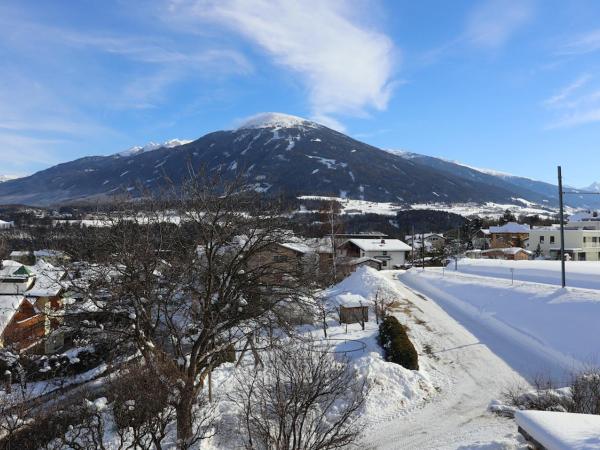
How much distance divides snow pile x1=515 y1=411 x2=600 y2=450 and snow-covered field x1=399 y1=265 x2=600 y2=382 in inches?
421

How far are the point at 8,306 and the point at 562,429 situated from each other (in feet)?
112

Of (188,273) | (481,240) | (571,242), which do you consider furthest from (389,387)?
(481,240)

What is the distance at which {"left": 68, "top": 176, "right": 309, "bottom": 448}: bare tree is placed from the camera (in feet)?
44.8

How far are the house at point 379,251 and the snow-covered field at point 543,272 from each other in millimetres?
14794

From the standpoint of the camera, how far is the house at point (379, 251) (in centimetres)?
6731

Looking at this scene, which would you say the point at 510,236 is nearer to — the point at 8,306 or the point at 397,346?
the point at 397,346

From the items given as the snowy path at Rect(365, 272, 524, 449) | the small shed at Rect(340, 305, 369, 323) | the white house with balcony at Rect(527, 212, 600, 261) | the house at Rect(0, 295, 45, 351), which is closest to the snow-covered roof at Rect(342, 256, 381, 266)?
the small shed at Rect(340, 305, 369, 323)

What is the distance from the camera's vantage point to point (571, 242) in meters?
67.4

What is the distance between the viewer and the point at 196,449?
13.3 m

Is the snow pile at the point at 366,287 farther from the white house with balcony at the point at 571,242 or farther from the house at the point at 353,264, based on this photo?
the white house with balcony at the point at 571,242

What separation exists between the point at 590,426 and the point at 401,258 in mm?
62936

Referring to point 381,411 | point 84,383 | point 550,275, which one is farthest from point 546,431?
point 550,275

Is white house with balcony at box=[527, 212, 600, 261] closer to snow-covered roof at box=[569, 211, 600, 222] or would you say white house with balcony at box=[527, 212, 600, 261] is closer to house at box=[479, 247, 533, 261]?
house at box=[479, 247, 533, 261]

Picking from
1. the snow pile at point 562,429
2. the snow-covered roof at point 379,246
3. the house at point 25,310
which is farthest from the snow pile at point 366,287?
the snow-covered roof at point 379,246
